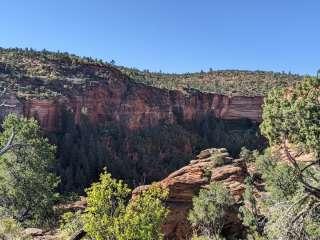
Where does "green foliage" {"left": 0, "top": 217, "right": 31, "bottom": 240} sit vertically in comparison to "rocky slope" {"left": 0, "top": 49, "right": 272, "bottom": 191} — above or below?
below

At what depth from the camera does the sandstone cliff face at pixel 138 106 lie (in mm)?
72125

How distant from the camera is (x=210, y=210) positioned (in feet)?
110

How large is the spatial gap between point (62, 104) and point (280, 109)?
62270 mm

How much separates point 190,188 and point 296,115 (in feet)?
74.7

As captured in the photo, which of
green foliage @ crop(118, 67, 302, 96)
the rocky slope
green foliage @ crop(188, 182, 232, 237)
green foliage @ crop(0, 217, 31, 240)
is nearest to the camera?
green foliage @ crop(0, 217, 31, 240)

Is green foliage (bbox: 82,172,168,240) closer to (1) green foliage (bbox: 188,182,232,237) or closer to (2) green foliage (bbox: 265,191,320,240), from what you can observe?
(2) green foliage (bbox: 265,191,320,240)

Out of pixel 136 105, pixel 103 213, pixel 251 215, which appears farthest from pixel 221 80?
pixel 103 213

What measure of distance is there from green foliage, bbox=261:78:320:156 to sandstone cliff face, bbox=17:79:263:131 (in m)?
57.8

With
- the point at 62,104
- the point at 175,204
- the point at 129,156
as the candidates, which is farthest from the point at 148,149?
the point at 175,204

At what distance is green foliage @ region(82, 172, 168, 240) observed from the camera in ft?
45.1

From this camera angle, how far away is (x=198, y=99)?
101 metres

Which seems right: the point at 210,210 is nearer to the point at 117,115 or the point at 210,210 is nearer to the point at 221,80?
the point at 117,115

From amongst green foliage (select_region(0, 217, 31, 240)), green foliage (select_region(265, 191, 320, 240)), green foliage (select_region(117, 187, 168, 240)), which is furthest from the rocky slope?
green foliage (select_region(265, 191, 320, 240))

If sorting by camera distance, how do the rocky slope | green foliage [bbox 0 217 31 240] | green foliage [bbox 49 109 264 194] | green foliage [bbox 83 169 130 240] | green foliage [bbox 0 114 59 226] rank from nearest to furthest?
1. green foliage [bbox 83 169 130 240]
2. green foliage [bbox 0 217 31 240]
3. green foliage [bbox 0 114 59 226]
4. green foliage [bbox 49 109 264 194]
5. the rocky slope
